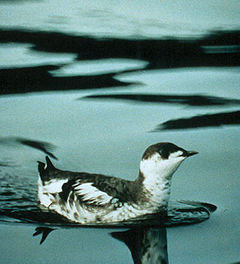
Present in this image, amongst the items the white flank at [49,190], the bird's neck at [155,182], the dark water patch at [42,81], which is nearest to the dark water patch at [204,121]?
the dark water patch at [42,81]

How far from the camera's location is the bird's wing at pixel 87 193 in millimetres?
6340

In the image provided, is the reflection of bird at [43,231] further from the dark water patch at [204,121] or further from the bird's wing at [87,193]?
the dark water patch at [204,121]

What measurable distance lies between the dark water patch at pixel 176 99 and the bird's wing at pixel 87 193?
4.06 m

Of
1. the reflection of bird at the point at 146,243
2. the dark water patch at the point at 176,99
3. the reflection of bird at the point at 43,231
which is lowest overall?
the reflection of bird at the point at 146,243

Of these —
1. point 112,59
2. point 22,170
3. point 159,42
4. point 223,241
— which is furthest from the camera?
point 159,42

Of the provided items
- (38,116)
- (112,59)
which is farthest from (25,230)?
(112,59)

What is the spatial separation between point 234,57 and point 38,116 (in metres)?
4.40

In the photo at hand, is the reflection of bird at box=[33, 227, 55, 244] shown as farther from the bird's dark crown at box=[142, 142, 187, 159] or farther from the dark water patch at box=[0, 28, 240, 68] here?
the dark water patch at box=[0, 28, 240, 68]

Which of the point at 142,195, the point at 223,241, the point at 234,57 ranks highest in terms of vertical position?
the point at 234,57

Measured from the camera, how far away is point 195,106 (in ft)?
34.0

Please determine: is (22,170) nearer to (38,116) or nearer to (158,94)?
(38,116)

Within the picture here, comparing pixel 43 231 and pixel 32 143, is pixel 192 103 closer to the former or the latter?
pixel 32 143

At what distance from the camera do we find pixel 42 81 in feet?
37.5

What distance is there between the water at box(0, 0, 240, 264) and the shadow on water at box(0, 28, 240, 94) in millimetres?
20
